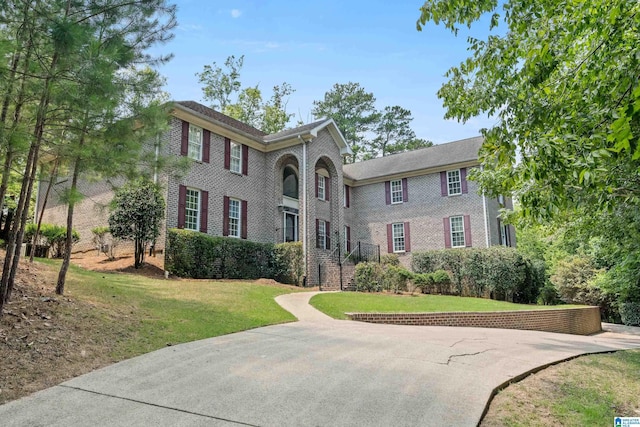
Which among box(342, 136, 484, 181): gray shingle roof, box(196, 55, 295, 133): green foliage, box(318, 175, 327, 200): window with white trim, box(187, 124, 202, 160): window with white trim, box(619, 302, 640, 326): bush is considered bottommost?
box(619, 302, 640, 326): bush

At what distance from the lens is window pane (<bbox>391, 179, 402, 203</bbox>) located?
84.2ft

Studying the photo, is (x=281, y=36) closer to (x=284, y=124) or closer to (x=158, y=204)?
(x=158, y=204)

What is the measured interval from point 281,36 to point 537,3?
4.77 m

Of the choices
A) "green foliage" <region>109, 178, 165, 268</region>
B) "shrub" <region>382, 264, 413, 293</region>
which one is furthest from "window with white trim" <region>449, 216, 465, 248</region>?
"green foliage" <region>109, 178, 165, 268</region>

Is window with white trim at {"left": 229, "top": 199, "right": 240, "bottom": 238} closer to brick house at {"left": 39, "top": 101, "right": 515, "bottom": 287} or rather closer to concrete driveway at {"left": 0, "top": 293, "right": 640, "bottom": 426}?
brick house at {"left": 39, "top": 101, "right": 515, "bottom": 287}

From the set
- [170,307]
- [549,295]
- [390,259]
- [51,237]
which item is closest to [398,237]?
[390,259]

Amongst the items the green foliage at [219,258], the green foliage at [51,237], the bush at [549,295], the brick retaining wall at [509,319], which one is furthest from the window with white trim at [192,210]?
the bush at [549,295]

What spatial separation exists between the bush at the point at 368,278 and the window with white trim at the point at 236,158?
673 centimetres

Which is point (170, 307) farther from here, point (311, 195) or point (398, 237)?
point (398, 237)

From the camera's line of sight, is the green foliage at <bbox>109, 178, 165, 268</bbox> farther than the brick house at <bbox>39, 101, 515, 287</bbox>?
No

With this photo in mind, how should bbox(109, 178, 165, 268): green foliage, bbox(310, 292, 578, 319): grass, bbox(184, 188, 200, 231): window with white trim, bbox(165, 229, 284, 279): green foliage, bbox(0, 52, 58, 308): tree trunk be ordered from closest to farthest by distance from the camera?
bbox(0, 52, 58, 308): tree trunk → bbox(310, 292, 578, 319): grass → bbox(109, 178, 165, 268): green foliage → bbox(165, 229, 284, 279): green foliage → bbox(184, 188, 200, 231): window with white trim

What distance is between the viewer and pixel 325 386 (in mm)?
4977

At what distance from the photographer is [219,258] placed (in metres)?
16.2

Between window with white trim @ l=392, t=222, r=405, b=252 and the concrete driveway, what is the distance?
1701cm
